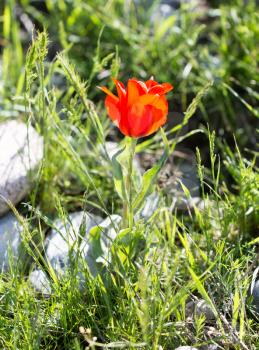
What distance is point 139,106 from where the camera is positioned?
131 centimetres

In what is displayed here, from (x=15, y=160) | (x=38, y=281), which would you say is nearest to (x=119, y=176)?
(x=38, y=281)

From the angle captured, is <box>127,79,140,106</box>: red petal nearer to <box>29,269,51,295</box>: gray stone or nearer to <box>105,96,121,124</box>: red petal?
<box>105,96,121,124</box>: red petal

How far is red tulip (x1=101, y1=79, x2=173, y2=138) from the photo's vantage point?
51.6 inches

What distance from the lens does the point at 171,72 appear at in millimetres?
2322

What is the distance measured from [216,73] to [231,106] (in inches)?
5.3

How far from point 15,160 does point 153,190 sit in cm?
50

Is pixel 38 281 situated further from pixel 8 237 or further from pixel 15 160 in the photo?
pixel 15 160

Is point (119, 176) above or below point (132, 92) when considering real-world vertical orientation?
below

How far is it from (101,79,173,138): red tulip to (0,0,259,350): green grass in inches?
4.8

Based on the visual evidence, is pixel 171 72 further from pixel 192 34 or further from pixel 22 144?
pixel 22 144

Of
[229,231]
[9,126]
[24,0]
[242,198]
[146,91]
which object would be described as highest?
[24,0]

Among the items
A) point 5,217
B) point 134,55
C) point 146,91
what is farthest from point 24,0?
point 146,91

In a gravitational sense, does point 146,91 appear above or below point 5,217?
above

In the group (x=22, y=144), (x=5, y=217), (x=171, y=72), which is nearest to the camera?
(x=5, y=217)
